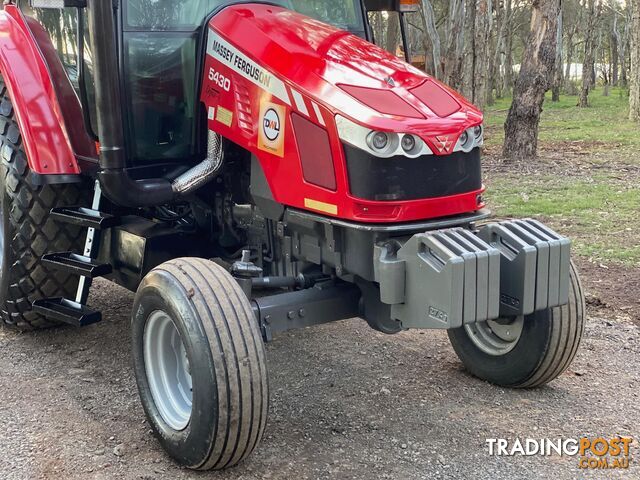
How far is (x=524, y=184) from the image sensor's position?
34.5 ft

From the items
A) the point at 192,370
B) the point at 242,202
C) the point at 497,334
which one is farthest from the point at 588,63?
the point at 192,370

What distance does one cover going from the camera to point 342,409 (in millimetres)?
4113

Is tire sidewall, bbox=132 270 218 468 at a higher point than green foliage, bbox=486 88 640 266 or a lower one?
higher

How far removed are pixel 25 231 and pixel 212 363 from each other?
85.6 inches

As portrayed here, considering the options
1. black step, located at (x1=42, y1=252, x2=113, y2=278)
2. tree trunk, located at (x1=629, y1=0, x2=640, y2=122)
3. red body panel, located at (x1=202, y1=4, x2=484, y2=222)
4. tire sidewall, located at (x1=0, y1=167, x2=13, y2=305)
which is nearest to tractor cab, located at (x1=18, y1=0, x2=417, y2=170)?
red body panel, located at (x1=202, y1=4, x2=484, y2=222)

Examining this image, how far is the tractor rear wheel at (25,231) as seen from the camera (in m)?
4.70

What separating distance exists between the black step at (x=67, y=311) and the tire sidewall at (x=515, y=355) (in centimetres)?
220

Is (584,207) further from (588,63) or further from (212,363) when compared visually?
(588,63)

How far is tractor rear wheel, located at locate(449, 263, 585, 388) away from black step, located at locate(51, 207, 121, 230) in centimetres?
227

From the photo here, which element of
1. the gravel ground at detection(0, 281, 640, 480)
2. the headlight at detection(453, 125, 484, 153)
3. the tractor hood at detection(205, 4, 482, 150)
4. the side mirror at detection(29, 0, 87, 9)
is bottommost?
the gravel ground at detection(0, 281, 640, 480)

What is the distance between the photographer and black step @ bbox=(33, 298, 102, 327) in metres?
4.38

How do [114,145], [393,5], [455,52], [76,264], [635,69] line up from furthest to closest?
[635,69]
[455,52]
[393,5]
[76,264]
[114,145]

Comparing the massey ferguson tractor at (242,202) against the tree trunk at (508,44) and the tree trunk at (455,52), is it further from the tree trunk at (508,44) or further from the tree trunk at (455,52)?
the tree trunk at (508,44)

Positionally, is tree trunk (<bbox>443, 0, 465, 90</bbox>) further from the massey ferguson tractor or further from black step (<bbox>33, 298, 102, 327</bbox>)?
black step (<bbox>33, 298, 102, 327</bbox>)
